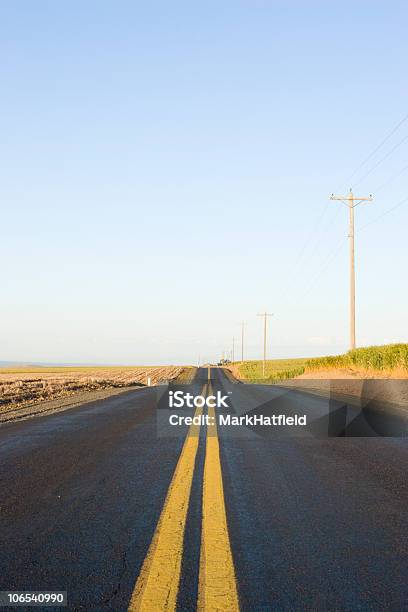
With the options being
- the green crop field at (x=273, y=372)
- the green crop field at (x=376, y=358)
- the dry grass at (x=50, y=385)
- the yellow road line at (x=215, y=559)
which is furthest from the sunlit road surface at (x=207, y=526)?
the green crop field at (x=273, y=372)

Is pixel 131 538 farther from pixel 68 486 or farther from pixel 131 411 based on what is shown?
pixel 131 411

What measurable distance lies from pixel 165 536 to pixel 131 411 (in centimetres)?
942

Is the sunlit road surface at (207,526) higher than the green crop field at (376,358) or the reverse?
the reverse

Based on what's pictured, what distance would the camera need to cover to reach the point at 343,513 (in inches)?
165

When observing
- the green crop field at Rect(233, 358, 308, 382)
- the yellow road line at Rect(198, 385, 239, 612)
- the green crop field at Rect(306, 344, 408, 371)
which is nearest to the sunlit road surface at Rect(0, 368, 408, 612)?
the yellow road line at Rect(198, 385, 239, 612)

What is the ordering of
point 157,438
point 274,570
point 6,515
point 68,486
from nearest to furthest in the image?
point 274,570 < point 6,515 < point 68,486 < point 157,438

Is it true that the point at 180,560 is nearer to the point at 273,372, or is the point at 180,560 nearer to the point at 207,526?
the point at 207,526

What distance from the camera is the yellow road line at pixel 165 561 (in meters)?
2.64

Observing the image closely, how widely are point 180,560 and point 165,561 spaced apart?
3.4 inches

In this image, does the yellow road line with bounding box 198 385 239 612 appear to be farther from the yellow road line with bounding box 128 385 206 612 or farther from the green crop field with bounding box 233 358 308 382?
the green crop field with bounding box 233 358 308 382

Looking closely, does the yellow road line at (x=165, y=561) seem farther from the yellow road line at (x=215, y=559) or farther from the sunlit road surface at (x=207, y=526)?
the yellow road line at (x=215, y=559)

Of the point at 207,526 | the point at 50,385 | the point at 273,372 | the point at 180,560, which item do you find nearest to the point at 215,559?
the point at 180,560

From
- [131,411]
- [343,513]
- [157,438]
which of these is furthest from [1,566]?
[131,411]

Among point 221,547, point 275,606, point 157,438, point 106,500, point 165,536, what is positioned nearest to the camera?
point 275,606
